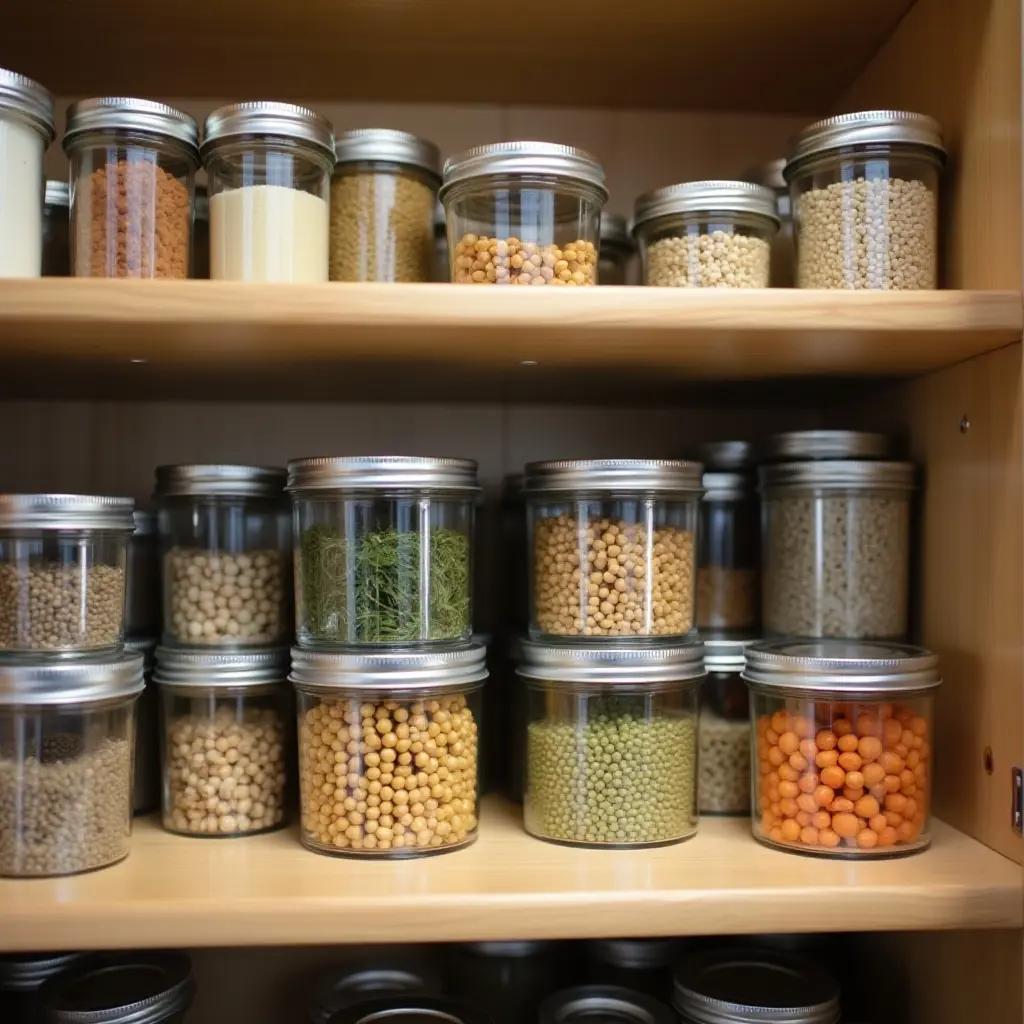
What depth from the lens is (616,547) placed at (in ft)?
3.18

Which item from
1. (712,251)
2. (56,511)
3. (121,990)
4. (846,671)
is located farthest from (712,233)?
(121,990)

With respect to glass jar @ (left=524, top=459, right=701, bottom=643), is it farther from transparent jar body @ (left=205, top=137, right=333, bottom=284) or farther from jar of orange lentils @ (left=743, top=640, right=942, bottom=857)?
transparent jar body @ (left=205, top=137, right=333, bottom=284)

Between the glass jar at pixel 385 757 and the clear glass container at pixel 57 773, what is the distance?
161 mm

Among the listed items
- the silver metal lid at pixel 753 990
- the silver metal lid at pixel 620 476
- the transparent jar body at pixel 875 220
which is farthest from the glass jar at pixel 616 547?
the silver metal lid at pixel 753 990

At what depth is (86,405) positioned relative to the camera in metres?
1.24

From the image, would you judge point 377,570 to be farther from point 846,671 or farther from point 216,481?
point 846,671

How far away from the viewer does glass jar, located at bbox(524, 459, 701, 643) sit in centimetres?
97

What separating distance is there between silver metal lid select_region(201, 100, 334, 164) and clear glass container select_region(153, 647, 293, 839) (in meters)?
0.46

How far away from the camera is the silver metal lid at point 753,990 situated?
0.97m

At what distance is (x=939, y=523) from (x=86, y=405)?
914 mm

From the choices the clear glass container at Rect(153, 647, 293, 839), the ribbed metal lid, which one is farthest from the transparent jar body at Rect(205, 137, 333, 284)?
→ the ribbed metal lid

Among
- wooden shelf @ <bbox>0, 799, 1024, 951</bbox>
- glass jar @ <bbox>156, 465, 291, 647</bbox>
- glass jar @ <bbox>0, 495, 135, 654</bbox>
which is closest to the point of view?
wooden shelf @ <bbox>0, 799, 1024, 951</bbox>

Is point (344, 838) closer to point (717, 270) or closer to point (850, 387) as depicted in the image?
point (717, 270)

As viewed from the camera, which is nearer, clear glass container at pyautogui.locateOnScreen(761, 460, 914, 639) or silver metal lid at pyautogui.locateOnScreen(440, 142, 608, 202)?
silver metal lid at pyautogui.locateOnScreen(440, 142, 608, 202)
